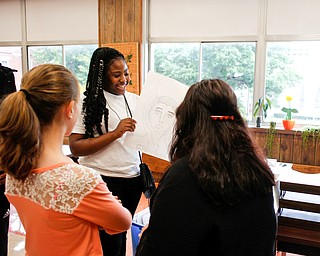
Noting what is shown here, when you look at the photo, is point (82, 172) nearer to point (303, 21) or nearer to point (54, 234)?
point (54, 234)

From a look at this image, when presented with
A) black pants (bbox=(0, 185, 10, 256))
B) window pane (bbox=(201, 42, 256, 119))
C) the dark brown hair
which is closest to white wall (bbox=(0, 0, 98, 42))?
window pane (bbox=(201, 42, 256, 119))

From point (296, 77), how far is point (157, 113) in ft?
9.18

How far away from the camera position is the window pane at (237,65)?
163 inches

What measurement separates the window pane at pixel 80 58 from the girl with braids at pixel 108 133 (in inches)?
137

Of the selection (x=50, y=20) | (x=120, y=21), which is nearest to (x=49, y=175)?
(x=120, y=21)

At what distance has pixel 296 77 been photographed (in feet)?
12.9

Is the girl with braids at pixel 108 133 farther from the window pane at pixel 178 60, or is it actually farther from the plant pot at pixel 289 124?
the window pane at pixel 178 60

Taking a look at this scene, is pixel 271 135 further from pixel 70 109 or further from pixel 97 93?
pixel 70 109

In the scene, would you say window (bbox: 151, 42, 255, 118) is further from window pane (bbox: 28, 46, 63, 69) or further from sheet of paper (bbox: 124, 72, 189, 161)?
sheet of paper (bbox: 124, 72, 189, 161)

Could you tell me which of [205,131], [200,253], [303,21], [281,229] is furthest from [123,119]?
[303,21]

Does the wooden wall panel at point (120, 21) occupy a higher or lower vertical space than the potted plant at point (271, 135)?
higher

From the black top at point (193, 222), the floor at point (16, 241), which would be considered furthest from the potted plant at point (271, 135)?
the black top at point (193, 222)

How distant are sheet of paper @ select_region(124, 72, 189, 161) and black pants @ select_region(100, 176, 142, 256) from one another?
7.3 inches

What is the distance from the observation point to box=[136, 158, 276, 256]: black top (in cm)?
82
